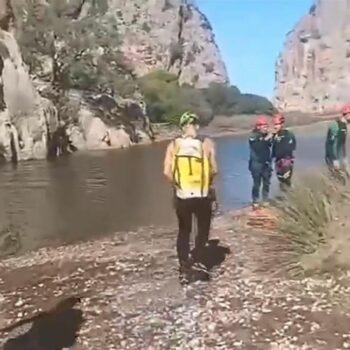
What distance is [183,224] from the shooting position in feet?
25.8

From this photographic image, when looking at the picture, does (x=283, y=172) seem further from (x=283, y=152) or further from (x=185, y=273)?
(x=185, y=273)

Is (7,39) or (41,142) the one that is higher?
(7,39)

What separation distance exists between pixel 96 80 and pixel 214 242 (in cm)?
4063

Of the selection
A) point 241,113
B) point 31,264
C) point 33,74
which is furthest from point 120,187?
point 241,113

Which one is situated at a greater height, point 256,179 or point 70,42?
point 70,42

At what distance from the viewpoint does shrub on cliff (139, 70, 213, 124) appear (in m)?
63.0

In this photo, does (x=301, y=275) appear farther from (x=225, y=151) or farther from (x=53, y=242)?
(x=225, y=151)

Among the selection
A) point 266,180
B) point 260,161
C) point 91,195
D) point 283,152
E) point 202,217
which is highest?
point 283,152

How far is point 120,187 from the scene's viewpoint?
23234mm

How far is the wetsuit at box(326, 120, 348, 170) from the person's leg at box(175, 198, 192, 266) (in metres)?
3.58

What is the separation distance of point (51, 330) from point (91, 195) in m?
14.4

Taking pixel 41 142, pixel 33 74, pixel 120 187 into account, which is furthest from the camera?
pixel 33 74

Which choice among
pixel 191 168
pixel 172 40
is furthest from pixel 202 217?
pixel 172 40

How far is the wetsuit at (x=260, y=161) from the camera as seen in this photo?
11.6m
